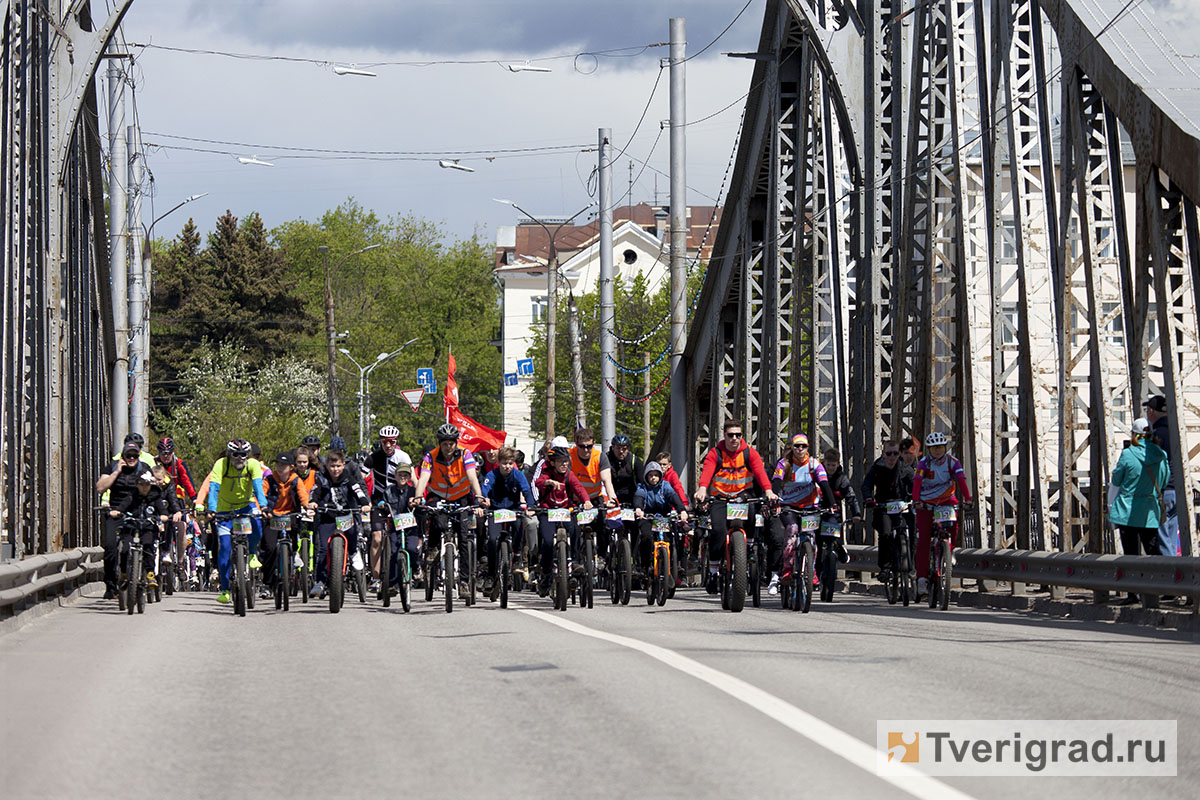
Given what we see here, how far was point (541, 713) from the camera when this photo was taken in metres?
8.05

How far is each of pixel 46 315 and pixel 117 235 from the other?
13424mm

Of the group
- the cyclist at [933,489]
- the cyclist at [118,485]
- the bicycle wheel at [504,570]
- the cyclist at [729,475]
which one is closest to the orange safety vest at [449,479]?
the bicycle wheel at [504,570]

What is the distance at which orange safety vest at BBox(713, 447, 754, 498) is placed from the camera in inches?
671

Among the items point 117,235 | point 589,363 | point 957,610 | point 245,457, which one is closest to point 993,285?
point 957,610

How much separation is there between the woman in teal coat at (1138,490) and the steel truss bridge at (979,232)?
0.34m

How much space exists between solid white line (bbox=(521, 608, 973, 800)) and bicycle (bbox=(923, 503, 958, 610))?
6602mm

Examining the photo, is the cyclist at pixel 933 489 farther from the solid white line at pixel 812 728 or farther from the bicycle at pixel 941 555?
the solid white line at pixel 812 728

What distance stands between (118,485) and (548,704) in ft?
33.9

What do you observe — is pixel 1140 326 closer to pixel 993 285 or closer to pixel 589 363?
pixel 993 285

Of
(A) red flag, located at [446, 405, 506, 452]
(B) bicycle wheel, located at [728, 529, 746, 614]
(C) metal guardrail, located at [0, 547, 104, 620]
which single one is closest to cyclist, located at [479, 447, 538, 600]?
(B) bicycle wheel, located at [728, 529, 746, 614]

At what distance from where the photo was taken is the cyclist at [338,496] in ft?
58.3

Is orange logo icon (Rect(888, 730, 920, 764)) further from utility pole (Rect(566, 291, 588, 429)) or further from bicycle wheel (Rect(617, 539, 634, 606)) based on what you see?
utility pole (Rect(566, 291, 588, 429))

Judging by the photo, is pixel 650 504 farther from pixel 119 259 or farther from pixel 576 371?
pixel 576 371

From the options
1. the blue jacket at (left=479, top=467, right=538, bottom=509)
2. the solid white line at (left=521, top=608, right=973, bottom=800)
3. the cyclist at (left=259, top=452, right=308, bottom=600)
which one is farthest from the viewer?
the cyclist at (left=259, top=452, right=308, bottom=600)
